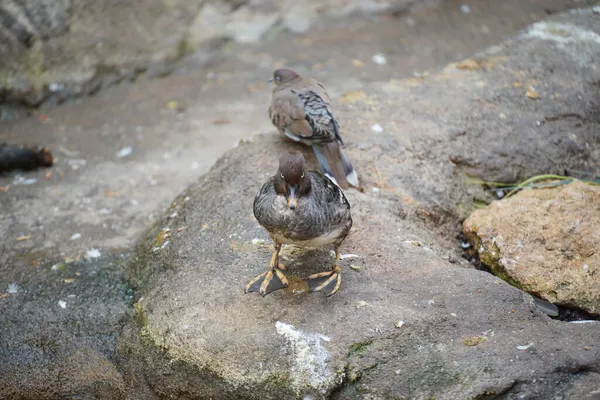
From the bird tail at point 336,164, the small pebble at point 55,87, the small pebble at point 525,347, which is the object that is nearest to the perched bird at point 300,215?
the bird tail at point 336,164

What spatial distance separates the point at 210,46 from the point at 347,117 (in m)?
3.58

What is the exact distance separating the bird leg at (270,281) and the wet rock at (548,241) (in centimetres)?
152

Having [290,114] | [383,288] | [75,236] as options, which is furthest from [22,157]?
[383,288]

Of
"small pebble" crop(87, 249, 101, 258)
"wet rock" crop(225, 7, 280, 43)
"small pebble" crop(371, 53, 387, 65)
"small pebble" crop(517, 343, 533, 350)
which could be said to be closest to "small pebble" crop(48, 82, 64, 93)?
"wet rock" crop(225, 7, 280, 43)

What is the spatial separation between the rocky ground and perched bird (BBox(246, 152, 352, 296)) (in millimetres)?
118

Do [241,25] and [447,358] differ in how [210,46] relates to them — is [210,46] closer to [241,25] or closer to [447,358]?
[241,25]

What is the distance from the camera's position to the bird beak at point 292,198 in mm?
3512

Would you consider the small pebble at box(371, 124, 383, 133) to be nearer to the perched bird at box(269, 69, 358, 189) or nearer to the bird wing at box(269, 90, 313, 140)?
the perched bird at box(269, 69, 358, 189)

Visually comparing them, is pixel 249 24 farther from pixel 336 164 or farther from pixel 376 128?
pixel 336 164

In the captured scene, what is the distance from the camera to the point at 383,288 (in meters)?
3.83

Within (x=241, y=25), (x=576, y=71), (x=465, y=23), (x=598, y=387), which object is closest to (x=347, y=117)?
(x=576, y=71)

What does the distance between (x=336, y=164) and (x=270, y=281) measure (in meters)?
1.36

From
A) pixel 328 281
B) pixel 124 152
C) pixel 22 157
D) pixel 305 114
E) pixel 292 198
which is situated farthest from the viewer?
pixel 124 152

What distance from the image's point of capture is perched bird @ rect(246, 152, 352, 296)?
11.7ft
